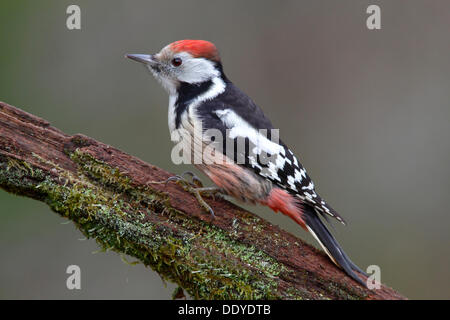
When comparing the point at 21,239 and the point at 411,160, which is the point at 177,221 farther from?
the point at 411,160

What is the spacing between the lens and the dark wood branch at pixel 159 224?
2838 millimetres

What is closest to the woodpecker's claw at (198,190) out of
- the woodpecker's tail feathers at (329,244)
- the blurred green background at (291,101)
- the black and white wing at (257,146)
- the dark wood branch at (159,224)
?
the dark wood branch at (159,224)

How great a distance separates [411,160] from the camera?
19.5 ft

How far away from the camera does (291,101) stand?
6.19 m

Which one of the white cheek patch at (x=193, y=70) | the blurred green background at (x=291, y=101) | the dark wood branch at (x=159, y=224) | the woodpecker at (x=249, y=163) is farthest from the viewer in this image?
the blurred green background at (x=291, y=101)

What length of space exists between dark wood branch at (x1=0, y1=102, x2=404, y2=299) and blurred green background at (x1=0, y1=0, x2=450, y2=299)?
2.51m

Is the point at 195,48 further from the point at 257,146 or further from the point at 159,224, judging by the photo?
the point at 159,224

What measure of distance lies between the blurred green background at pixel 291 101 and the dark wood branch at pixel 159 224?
8.24 ft

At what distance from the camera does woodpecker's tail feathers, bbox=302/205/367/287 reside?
3021mm

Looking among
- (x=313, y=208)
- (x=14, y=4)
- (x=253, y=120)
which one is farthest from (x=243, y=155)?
(x=14, y=4)

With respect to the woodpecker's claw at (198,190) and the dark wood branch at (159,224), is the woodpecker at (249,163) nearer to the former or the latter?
the woodpecker's claw at (198,190)

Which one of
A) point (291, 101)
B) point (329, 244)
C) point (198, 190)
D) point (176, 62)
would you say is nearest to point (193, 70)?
point (176, 62)

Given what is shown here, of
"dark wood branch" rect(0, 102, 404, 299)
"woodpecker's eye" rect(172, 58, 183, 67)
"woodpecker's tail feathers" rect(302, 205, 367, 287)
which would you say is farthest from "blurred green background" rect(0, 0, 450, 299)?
"dark wood branch" rect(0, 102, 404, 299)

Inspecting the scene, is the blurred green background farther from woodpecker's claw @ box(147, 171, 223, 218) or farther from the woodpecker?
woodpecker's claw @ box(147, 171, 223, 218)
